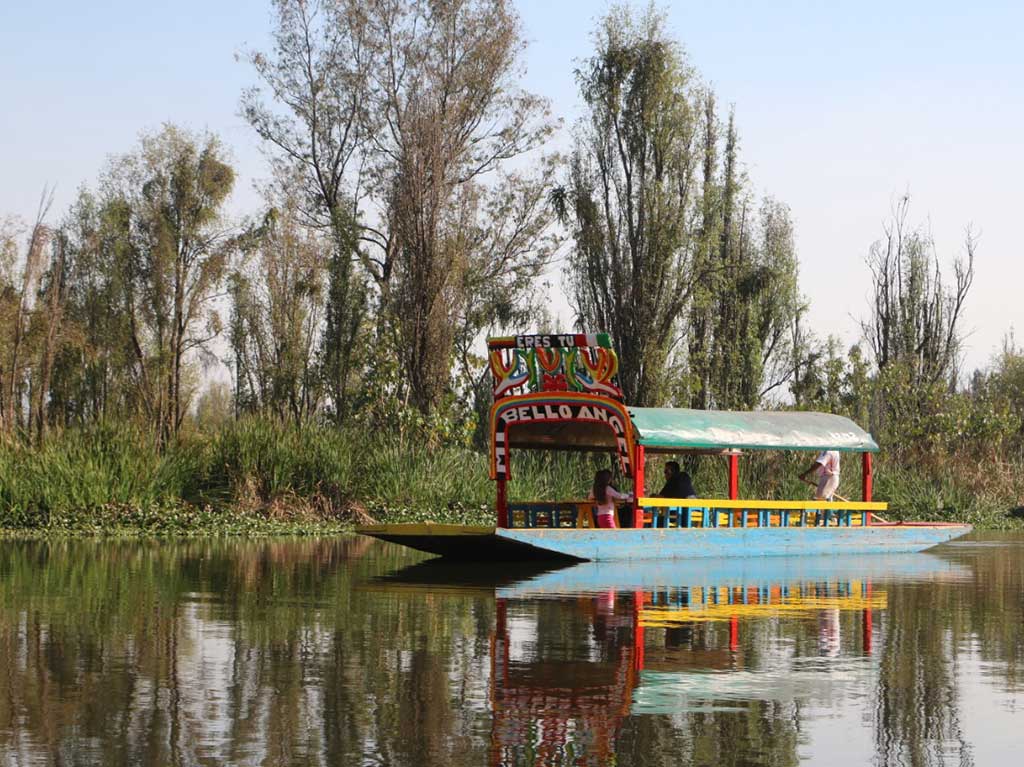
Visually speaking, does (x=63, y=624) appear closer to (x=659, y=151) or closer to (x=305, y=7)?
(x=659, y=151)

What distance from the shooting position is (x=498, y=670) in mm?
11438

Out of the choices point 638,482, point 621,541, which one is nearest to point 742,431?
point 638,482

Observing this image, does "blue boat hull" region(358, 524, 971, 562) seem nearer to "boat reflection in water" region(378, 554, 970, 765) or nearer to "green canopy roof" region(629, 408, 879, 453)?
"boat reflection in water" region(378, 554, 970, 765)

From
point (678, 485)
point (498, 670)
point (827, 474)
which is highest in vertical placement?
point (827, 474)

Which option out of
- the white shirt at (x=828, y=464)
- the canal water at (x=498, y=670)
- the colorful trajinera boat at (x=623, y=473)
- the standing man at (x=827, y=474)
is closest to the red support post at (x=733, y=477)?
the colorful trajinera boat at (x=623, y=473)

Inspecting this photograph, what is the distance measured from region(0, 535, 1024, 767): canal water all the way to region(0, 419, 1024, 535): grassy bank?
28.7 feet

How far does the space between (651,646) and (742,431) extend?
13.3 metres

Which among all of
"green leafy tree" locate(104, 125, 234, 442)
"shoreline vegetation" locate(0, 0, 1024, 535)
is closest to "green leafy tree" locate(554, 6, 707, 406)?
"shoreline vegetation" locate(0, 0, 1024, 535)

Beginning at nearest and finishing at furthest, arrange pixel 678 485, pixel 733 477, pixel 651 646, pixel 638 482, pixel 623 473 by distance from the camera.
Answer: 1. pixel 651 646
2. pixel 638 482
3. pixel 623 473
4. pixel 678 485
5. pixel 733 477

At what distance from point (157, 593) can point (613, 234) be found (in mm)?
24927

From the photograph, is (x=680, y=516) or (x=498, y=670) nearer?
(x=498, y=670)

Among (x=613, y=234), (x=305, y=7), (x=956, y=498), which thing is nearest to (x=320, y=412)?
(x=613, y=234)

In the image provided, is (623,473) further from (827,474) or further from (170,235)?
(170,235)

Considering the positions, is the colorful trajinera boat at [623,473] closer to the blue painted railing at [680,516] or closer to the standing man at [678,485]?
the blue painted railing at [680,516]
